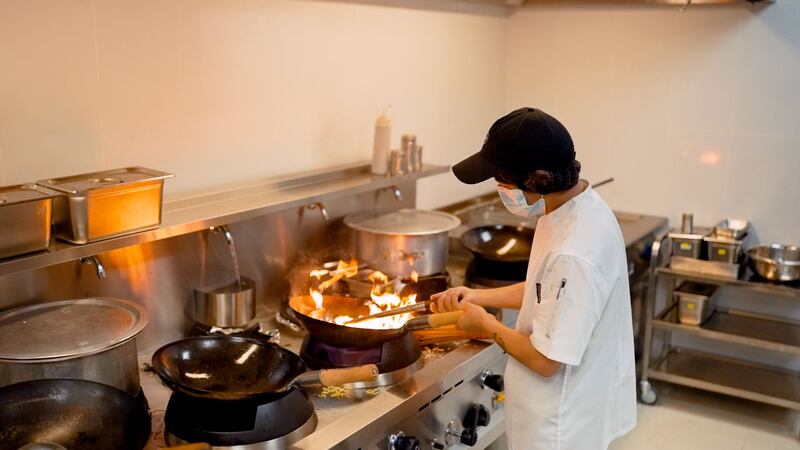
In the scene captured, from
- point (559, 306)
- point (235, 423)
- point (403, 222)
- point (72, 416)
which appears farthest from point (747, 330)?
point (72, 416)

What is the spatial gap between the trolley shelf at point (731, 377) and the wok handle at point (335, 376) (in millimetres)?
2024

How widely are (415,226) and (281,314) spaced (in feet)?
1.68

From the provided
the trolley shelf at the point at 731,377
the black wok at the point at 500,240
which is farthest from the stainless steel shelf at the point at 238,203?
Answer: the trolley shelf at the point at 731,377

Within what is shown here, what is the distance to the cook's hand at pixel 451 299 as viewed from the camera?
2037 mm

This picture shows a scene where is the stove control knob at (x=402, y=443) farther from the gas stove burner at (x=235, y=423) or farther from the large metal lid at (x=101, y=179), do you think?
the large metal lid at (x=101, y=179)

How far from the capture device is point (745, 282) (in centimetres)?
307

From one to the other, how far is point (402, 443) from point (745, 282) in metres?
1.89

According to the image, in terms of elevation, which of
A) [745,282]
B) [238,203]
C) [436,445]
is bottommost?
[436,445]

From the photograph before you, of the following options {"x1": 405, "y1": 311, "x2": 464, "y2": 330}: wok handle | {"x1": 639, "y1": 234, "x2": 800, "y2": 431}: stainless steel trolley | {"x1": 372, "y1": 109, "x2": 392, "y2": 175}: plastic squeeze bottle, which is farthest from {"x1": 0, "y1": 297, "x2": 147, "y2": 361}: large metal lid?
{"x1": 639, "y1": 234, "x2": 800, "y2": 431}: stainless steel trolley

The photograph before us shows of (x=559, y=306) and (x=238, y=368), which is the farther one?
(x=238, y=368)

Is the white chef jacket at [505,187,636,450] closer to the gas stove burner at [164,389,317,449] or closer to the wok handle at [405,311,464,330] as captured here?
the wok handle at [405,311,464,330]

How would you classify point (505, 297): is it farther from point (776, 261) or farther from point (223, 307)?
point (776, 261)

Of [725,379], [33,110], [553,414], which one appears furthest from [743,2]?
[33,110]

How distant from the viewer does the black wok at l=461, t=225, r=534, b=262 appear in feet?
8.60
